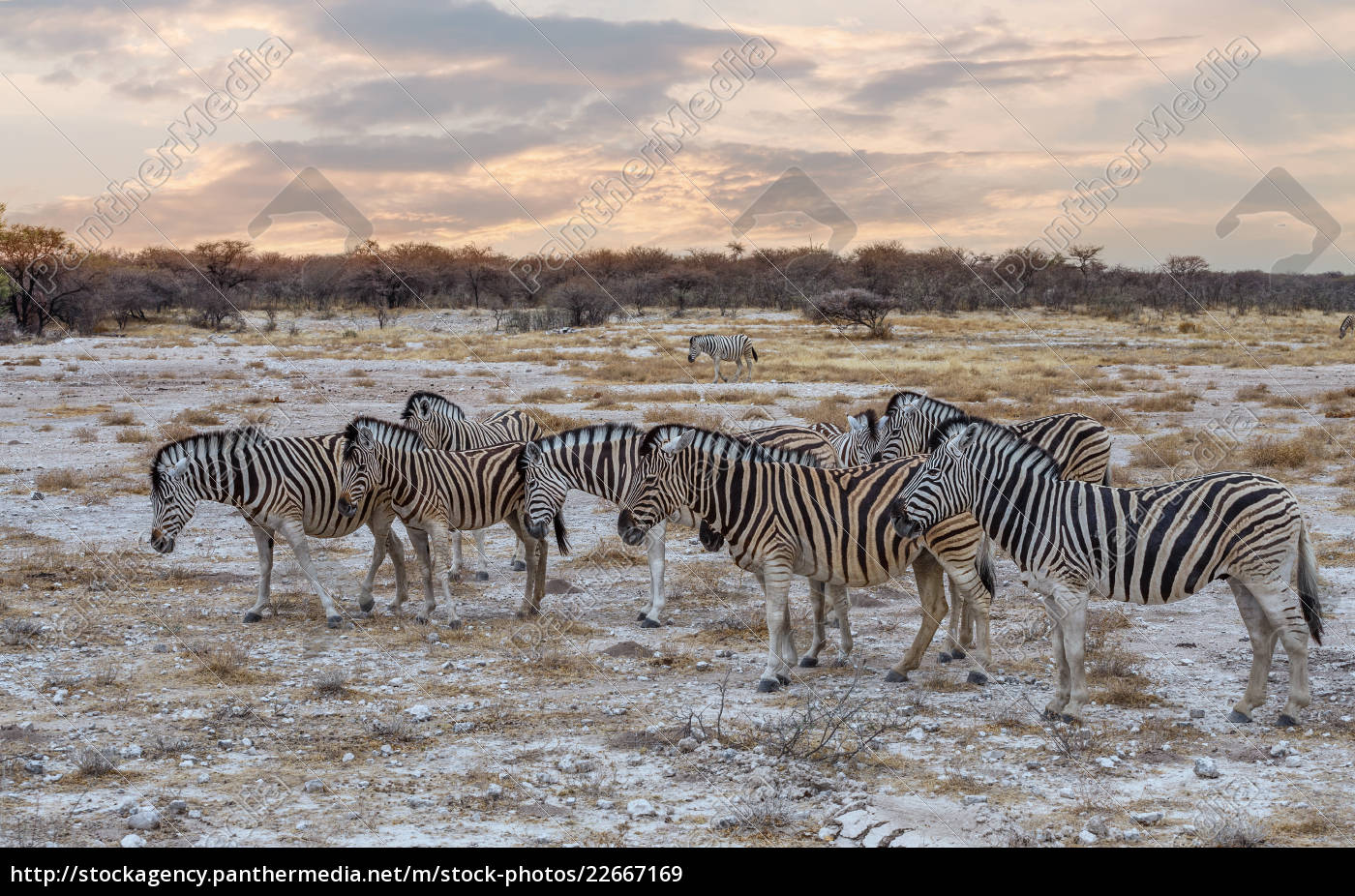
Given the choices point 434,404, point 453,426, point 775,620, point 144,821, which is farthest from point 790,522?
point 434,404

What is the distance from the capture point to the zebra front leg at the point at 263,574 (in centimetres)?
914

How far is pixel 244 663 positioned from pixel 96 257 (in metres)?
59.9

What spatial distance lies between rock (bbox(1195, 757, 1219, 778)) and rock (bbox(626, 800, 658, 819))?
2.87 m

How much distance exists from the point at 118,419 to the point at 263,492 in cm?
1353

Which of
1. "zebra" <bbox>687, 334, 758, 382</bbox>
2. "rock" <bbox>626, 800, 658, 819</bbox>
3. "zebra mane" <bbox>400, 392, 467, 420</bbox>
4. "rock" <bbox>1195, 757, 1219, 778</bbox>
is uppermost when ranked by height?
"zebra" <bbox>687, 334, 758, 382</bbox>

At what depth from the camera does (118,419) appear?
20.6 m

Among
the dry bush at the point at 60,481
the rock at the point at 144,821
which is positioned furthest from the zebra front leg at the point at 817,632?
the dry bush at the point at 60,481

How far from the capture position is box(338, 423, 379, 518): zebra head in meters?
8.97

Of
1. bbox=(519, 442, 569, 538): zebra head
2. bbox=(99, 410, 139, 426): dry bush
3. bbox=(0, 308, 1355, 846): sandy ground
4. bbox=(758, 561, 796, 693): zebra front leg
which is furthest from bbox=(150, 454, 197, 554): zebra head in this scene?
bbox=(99, 410, 139, 426): dry bush

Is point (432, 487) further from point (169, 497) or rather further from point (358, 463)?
point (169, 497)

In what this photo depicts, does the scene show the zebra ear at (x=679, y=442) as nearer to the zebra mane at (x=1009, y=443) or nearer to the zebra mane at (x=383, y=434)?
the zebra mane at (x=1009, y=443)

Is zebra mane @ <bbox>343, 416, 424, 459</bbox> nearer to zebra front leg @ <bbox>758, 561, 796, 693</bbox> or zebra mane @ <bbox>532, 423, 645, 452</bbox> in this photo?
zebra mane @ <bbox>532, 423, 645, 452</bbox>

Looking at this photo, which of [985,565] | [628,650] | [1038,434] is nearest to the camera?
[985,565]
